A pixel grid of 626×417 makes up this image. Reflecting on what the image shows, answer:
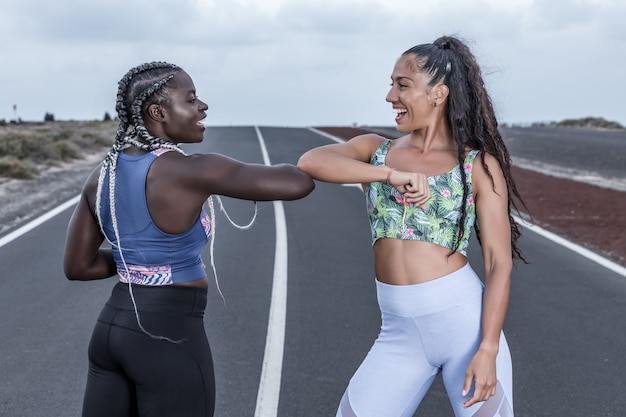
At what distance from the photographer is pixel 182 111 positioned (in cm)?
299

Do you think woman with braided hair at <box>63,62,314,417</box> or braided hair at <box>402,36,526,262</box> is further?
braided hair at <box>402,36,526,262</box>

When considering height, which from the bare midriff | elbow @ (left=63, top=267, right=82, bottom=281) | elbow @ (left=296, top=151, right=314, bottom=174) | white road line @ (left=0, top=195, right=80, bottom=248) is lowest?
white road line @ (left=0, top=195, right=80, bottom=248)

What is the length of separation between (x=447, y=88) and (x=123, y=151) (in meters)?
1.27

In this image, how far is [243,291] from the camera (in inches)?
339

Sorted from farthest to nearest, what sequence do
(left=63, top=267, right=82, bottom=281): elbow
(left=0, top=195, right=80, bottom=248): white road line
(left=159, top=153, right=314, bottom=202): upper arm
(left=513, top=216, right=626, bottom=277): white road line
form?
(left=0, top=195, right=80, bottom=248): white road line
(left=513, top=216, right=626, bottom=277): white road line
(left=63, top=267, right=82, bottom=281): elbow
(left=159, top=153, right=314, bottom=202): upper arm

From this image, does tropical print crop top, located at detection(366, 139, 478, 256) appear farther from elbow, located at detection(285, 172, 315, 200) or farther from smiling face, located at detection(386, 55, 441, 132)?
elbow, located at detection(285, 172, 315, 200)

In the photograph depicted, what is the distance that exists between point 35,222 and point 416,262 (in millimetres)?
10864

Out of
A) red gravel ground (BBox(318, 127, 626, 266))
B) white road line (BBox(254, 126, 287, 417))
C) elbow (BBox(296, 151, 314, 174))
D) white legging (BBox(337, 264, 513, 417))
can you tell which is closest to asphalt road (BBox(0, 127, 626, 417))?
white road line (BBox(254, 126, 287, 417))

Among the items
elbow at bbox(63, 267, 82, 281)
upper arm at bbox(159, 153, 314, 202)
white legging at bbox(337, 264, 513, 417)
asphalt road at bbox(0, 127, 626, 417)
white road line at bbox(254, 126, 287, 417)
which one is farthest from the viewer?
asphalt road at bbox(0, 127, 626, 417)

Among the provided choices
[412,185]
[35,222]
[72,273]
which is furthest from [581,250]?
[72,273]

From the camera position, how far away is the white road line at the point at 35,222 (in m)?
11.5

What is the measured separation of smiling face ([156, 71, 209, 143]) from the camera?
2971 mm

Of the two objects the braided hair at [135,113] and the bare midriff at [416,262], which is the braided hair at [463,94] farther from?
the braided hair at [135,113]

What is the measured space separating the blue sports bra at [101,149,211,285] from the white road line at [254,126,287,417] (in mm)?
2597
